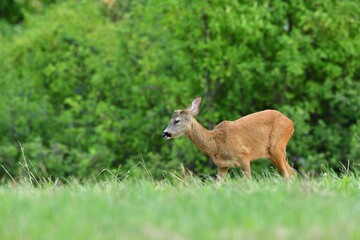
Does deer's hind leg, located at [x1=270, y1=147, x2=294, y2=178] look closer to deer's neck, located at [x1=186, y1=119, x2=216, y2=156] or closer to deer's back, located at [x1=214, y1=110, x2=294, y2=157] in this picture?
deer's back, located at [x1=214, y1=110, x2=294, y2=157]

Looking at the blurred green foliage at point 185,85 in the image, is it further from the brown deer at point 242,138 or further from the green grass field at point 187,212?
the green grass field at point 187,212

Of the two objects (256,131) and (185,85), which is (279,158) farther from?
(185,85)

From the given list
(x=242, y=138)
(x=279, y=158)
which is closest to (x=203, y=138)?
(x=242, y=138)

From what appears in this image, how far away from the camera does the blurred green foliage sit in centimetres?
1630

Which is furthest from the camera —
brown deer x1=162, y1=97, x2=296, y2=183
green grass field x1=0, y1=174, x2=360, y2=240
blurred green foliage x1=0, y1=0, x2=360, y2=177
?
blurred green foliage x1=0, y1=0, x2=360, y2=177

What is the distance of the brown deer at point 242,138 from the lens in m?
10.6

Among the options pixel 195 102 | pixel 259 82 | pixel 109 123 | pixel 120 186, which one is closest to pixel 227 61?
pixel 259 82

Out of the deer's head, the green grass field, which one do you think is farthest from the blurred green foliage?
the green grass field

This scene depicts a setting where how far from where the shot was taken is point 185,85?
1694 centimetres

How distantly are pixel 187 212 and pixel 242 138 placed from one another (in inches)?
181

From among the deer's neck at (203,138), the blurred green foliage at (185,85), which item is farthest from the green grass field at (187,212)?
the blurred green foliage at (185,85)

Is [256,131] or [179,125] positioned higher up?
[179,125]

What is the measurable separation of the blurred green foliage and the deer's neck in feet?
16.4

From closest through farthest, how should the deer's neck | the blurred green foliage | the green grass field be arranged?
the green grass field → the deer's neck → the blurred green foliage
